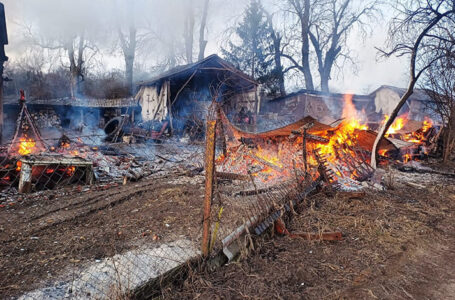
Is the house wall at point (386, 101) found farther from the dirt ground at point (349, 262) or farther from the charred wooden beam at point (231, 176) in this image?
the dirt ground at point (349, 262)

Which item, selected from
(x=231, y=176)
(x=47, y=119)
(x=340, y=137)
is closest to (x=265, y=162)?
(x=231, y=176)

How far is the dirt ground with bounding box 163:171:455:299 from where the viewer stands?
8.27ft

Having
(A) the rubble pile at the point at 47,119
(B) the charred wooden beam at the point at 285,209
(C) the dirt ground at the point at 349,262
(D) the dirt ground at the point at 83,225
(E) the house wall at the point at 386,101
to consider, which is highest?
(E) the house wall at the point at 386,101

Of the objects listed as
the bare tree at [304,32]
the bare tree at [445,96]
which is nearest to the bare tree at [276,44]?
the bare tree at [304,32]

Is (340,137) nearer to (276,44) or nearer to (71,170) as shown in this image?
(71,170)

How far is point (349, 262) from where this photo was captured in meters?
3.05

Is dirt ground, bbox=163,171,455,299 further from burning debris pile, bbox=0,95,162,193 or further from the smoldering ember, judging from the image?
burning debris pile, bbox=0,95,162,193

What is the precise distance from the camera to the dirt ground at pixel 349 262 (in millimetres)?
2520

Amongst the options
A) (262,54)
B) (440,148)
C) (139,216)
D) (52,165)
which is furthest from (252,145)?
(262,54)

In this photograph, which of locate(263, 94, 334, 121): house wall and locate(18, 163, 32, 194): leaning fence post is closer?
locate(18, 163, 32, 194): leaning fence post

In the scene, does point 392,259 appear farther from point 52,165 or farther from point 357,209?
point 52,165

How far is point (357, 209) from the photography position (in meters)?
4.70

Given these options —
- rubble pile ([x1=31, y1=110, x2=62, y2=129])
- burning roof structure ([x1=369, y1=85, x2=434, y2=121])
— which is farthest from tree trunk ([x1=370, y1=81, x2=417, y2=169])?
burning roof structure ([x1=369, y1=85, x2=434, y2=121])

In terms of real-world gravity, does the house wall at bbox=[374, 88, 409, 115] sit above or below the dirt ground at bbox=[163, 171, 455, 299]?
above
